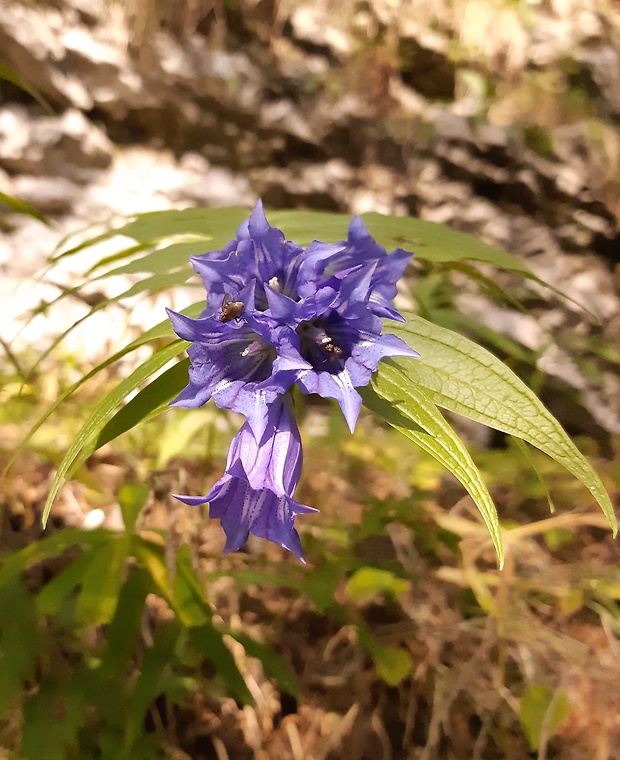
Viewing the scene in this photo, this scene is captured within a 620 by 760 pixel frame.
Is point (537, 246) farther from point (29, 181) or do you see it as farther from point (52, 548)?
point (52, 548)

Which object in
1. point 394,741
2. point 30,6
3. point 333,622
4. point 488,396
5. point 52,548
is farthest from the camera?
point 30,6

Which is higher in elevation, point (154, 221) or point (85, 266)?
point (154, 221)

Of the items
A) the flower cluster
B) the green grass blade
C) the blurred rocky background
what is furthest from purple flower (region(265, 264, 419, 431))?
the blurred rocky background

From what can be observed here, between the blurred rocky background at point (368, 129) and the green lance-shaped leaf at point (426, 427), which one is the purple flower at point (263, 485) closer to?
the green lance-shaped leaf at point (426, 427)

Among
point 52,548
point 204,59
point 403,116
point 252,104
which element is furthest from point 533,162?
point 52,548

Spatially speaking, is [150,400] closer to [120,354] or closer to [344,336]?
[120,354]

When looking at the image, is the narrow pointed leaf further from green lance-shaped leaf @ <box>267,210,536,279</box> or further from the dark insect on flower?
green lance-shaped leaf @ <box>267,210,536,279</box>
